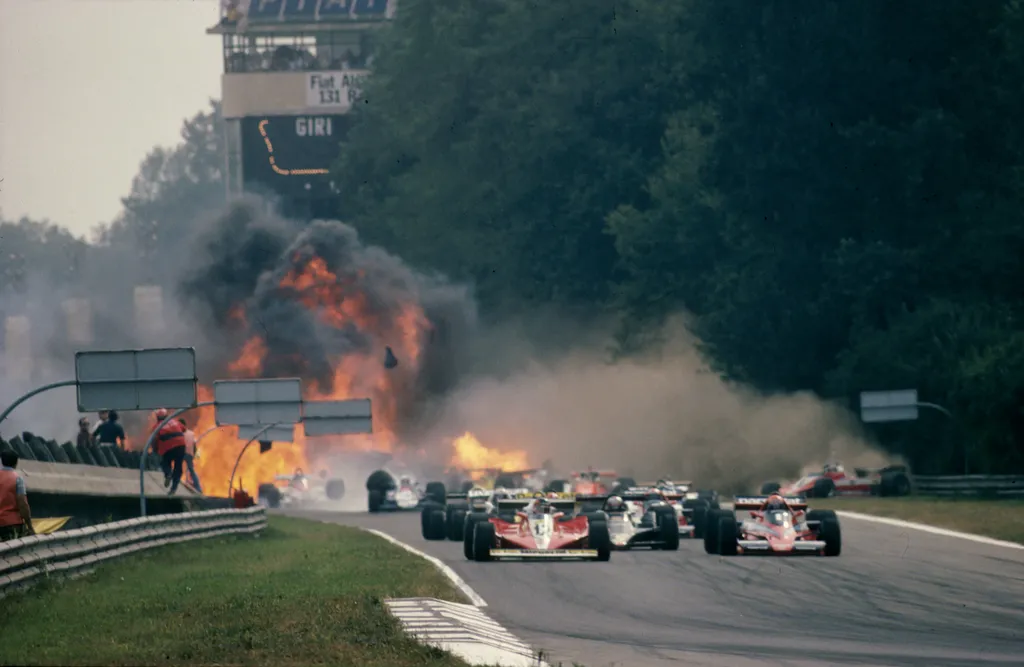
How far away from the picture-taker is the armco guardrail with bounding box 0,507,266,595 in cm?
2383

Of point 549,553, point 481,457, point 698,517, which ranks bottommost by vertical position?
point 549,553

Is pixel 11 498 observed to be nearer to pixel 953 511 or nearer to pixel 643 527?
pixel 643 527

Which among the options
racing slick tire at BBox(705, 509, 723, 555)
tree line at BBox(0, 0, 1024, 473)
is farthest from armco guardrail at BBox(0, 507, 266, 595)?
tree line at BBox(0, 0, 1024, 473)

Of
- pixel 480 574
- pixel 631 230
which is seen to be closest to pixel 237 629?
pixel 480 574

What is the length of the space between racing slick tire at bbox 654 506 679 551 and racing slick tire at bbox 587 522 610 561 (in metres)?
2.78

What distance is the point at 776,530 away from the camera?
33.8m

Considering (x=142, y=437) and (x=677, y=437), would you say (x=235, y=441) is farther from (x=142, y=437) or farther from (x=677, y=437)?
(x=677, y=437)

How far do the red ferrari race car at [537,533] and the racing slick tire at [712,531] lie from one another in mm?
2228

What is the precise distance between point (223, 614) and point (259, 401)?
105ft

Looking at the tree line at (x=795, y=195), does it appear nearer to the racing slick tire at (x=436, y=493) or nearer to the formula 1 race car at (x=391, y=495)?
the formula 1 race car at (x=391, y=495)

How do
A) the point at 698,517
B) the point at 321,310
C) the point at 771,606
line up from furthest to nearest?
the point at 321,310 < the point at 698,517 < the point at 771,606

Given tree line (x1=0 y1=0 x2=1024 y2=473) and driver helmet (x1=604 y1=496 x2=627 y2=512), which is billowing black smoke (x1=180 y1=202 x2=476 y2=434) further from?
driver helmet (x1=604 y1=496 x2=627 y2=512)

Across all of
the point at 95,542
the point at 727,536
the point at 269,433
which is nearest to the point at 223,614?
the point at 95,542

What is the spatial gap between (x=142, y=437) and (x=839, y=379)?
26065 millimetres
